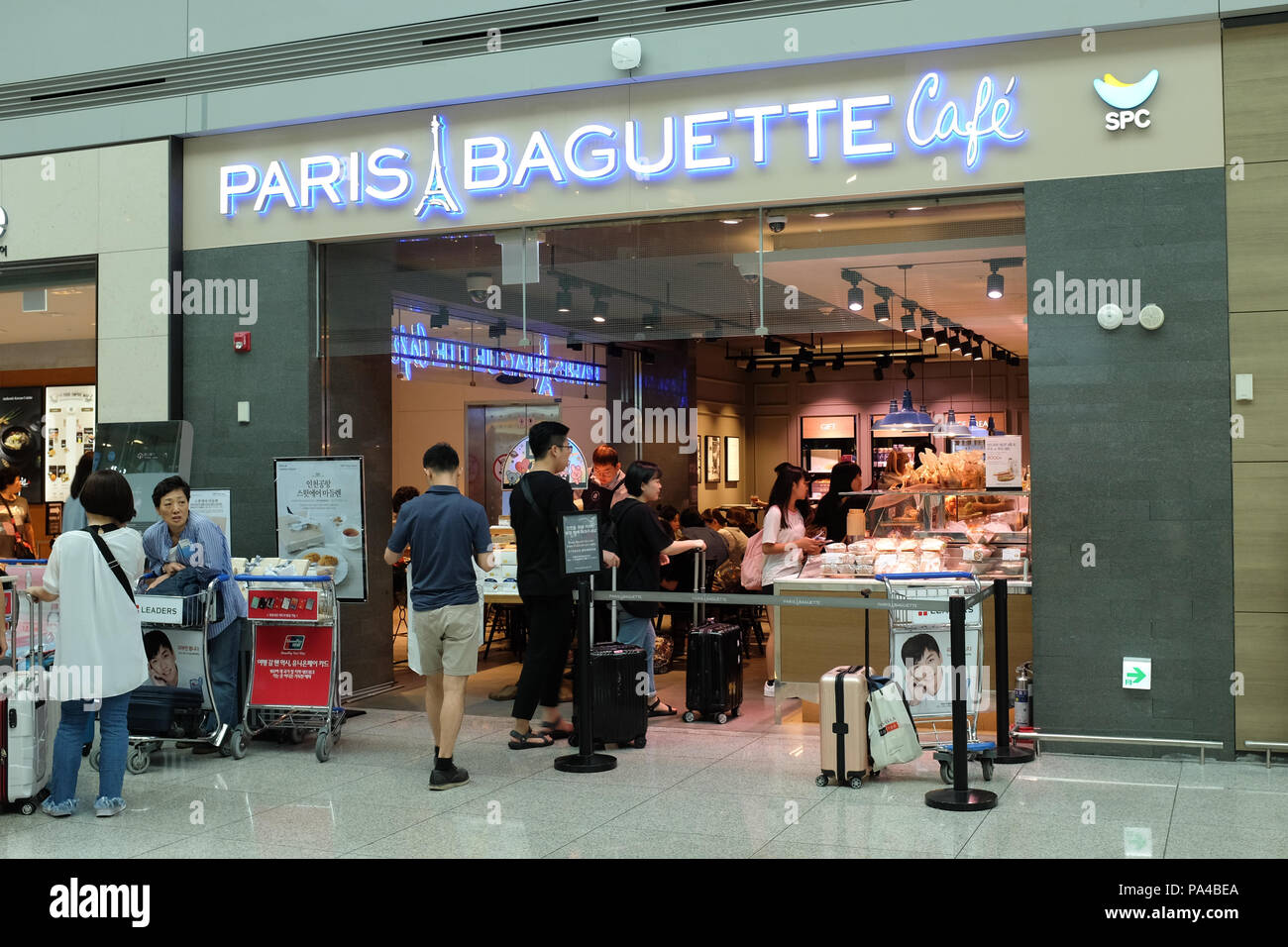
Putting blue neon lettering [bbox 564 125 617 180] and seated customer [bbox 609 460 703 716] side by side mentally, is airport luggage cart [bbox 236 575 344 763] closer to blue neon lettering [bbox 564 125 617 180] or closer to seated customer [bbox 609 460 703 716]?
seated customer [bbox 609 460 703 716]

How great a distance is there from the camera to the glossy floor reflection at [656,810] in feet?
16.5

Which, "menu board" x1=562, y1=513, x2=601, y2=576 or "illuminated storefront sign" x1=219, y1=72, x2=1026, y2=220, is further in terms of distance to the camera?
"illuminated storefront sign" x1=219, y1=72, x2=1026, y2=220

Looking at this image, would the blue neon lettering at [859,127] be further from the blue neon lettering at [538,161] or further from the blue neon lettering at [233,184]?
the blue neon lettering at [233,184]

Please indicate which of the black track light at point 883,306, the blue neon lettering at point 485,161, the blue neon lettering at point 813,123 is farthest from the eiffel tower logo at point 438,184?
the black track light at point 883,306

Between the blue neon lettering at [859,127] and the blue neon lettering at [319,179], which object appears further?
the blue neon lettering at [319,179]

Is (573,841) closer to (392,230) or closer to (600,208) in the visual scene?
(600,208)

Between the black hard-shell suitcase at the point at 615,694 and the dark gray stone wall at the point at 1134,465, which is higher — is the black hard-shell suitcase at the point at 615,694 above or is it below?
below

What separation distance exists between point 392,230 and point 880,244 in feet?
10.9

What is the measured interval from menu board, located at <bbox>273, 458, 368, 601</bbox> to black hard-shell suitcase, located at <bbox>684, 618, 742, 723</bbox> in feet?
6.94

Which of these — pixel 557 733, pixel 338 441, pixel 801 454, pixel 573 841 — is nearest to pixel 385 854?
pixel 573 841

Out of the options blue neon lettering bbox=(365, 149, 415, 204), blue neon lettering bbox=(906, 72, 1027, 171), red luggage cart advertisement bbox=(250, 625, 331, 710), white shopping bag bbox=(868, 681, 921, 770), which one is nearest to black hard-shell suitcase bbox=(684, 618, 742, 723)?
white shopping bag bbox=(868, 681, 921, 770)

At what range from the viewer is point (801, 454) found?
18.7 meters

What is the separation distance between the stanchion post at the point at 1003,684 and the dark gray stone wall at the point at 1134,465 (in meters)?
0.40

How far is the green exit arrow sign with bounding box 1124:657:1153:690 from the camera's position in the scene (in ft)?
21.6
